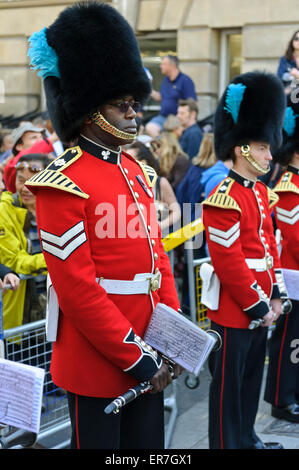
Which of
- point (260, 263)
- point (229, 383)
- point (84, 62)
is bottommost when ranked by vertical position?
point (229, 383)

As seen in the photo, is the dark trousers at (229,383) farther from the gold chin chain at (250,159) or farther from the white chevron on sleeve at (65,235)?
the white chevron on sleeve at (65,235)

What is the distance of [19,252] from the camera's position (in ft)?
14.6

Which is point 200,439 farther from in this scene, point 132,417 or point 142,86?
point 142,86

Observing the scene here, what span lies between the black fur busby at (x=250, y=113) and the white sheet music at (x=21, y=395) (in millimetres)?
1992

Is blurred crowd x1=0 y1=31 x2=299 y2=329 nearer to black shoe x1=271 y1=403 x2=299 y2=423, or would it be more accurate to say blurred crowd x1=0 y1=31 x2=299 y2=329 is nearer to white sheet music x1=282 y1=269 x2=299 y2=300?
white sheet music x1=282 y1=269 x2=299 y2=300

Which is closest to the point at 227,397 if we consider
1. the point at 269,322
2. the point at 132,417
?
the point at 269,322

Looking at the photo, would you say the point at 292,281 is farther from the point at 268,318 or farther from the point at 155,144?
the point at 155,144

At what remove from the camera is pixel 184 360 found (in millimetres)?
2865

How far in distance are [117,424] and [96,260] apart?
2.08 ft

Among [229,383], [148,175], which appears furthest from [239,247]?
[148,175]

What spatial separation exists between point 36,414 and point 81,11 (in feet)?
4.93

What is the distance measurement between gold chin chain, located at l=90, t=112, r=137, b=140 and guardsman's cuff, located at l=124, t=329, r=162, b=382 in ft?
2.38

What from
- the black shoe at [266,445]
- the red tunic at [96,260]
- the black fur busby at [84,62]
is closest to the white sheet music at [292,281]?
the black shoe at [266,445]

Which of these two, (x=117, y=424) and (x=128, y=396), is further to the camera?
(x=117, y=424)
